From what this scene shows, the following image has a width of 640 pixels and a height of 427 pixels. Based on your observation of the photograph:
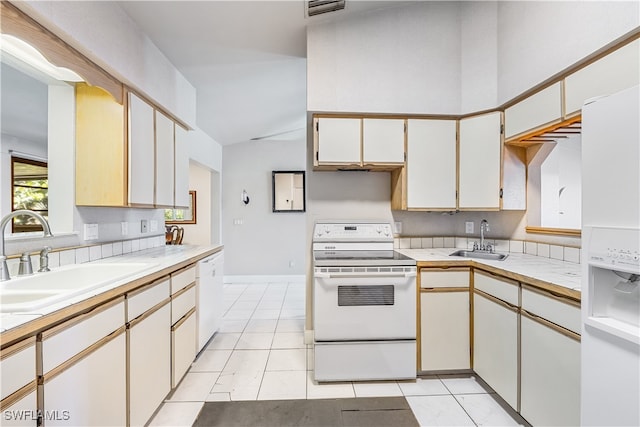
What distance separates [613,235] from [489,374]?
1.43 meters

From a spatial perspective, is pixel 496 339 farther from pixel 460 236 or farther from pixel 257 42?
pixel 257 42

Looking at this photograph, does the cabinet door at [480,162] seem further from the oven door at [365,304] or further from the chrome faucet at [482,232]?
the oven door at [365,304]

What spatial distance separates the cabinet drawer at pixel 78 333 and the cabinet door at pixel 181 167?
1.62 meters

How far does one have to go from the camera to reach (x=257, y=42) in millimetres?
2578

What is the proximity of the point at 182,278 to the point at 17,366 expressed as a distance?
1207mm

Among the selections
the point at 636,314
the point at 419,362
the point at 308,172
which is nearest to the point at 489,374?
the point at 419,362

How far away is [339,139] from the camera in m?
2.50

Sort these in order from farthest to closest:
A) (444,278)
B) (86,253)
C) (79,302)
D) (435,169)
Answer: (435,169) < (444,278) < (86,253) < (79,302)

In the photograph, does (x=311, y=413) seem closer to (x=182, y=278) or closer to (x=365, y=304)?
(x=365, y=304)

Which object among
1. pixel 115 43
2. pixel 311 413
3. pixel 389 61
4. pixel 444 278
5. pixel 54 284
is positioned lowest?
pixel 311 413

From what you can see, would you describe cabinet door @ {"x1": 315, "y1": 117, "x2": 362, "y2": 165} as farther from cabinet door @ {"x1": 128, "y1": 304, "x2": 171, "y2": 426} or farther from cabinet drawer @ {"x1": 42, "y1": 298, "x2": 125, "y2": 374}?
cabinet drawer @ {"x1": 42, "y1": 298, "x2": 125, "y2": 374}

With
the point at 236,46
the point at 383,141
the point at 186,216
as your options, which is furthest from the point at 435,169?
the point at 186,216

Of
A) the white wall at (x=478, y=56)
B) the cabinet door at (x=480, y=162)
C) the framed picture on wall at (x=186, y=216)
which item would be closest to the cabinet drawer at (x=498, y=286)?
the cabinet door at (x=480, y=162)

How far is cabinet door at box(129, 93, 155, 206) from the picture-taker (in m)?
2.07
